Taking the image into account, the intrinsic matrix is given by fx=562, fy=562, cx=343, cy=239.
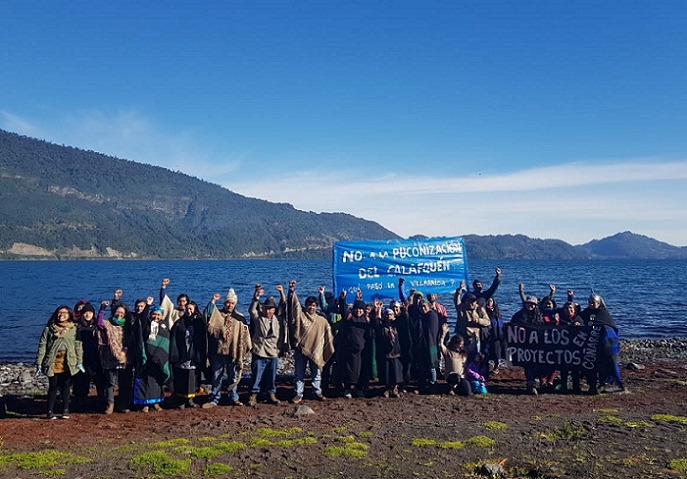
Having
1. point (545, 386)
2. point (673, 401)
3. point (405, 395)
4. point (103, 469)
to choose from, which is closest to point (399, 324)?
point (405, 395)

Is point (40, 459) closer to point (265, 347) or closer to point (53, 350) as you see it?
point (53, 350)

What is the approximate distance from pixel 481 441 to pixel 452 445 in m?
0.53

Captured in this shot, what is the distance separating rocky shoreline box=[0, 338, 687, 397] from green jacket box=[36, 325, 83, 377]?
3.78m

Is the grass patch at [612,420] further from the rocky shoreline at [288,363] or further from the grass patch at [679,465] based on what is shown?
the rocky shoreline at [288,363]

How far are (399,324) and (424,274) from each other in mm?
2760

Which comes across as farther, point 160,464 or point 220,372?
point 220,372

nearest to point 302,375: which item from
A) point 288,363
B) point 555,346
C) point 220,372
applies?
point 220,372

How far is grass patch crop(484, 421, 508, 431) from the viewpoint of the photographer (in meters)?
9.52

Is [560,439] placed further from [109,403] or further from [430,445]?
[109,403]

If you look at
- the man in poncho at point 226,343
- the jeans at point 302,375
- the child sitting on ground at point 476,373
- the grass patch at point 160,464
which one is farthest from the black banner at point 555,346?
the grass patch at point 160,464

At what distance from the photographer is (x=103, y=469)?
762 centimetres

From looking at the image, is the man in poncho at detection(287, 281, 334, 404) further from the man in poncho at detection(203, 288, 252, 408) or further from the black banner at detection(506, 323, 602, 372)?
the black banner at detection(506, 323, 602, 372)

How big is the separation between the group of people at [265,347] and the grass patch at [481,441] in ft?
10.4

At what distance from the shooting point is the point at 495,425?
9.70 metres
